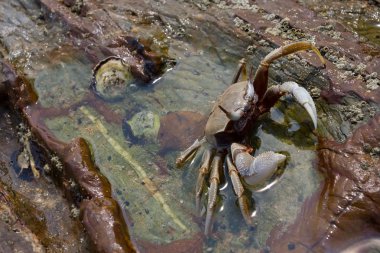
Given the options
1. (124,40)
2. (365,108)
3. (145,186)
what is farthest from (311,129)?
(124,40)

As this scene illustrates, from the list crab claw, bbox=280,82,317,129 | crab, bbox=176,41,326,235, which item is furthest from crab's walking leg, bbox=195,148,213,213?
crab claw, bbox=280,82,317,129

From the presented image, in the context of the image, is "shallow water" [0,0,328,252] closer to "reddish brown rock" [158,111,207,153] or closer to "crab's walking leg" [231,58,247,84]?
"reddish brown rock" [158,111,207,153]

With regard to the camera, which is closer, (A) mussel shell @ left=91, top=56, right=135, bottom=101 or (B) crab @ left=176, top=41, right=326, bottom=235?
(B) crab @ left=176, top=41, right=326, bottom=235

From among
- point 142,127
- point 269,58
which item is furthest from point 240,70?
point 142,127

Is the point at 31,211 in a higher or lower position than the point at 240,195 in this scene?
lower

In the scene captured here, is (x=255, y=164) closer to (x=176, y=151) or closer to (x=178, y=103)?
(x=176, y=151)

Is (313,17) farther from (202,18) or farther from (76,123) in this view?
(76,123)

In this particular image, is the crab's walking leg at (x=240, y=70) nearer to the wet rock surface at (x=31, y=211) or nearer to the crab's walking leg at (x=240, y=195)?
the crab's walking leg at (x=240, y=195)
